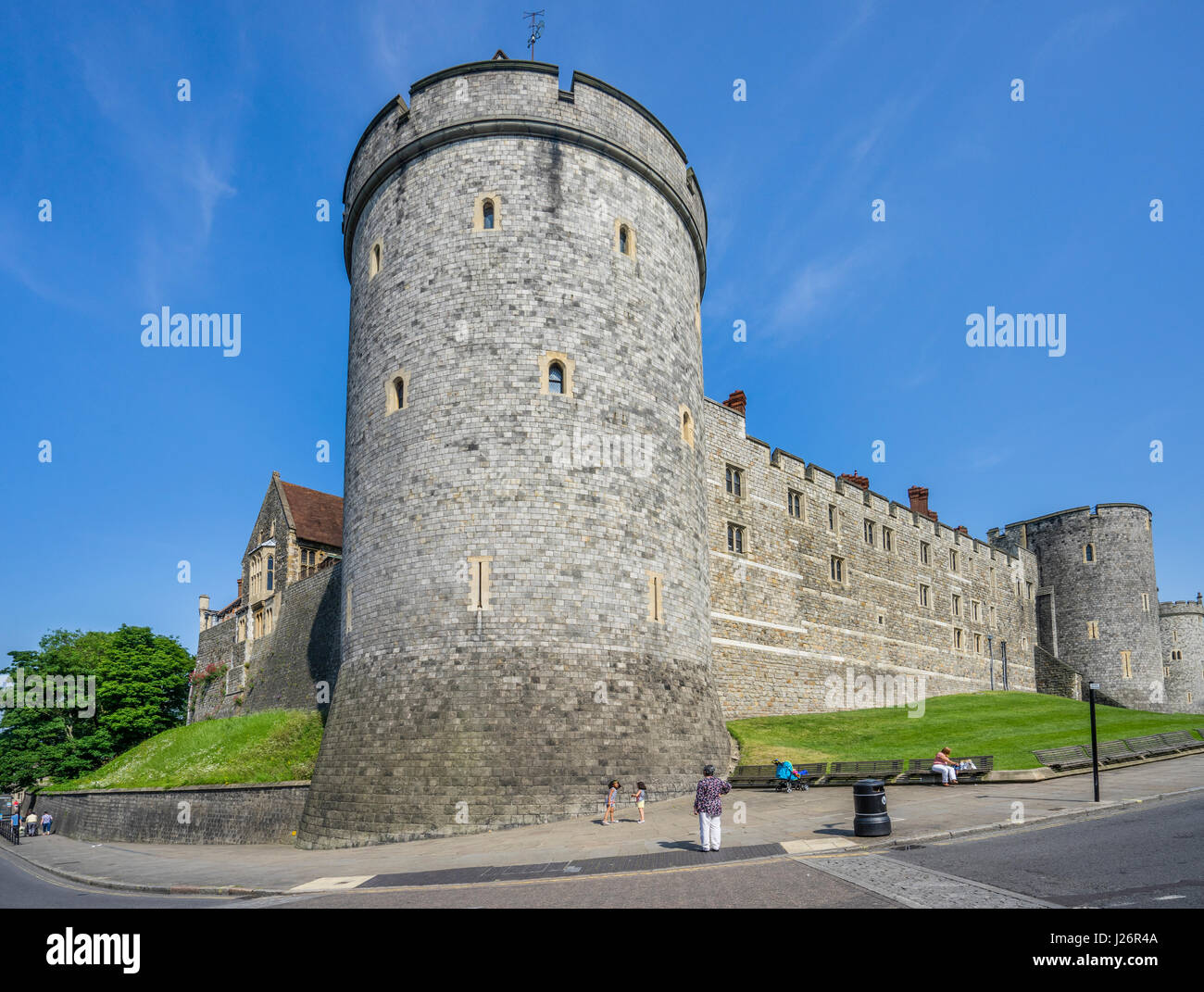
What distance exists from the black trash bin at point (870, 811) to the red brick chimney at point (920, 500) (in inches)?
1451

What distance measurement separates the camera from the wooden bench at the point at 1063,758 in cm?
1941

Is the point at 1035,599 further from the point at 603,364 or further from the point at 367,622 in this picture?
the point at 367,622

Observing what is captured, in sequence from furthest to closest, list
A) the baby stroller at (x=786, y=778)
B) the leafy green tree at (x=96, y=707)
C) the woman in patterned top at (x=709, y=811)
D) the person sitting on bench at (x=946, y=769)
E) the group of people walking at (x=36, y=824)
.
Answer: the leafy green tree at (x=96, y=707), the group of people walking at (x=36, y=824), the baby stroller at (x=786, y=778), the person sitting on bench at (x=946, y=769), the woman in patterned top at (x=709, y=811)

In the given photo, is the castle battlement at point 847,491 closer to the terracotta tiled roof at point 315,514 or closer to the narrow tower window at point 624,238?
the narrow tower window at point 624,238

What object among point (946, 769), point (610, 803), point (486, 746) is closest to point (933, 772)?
point (946, 769)

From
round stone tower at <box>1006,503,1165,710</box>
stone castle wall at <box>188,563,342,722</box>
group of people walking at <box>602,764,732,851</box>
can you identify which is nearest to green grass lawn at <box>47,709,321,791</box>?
stone castle wall at <box>188,563,342,722</box>

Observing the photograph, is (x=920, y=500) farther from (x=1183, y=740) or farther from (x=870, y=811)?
(x=870, y=811)

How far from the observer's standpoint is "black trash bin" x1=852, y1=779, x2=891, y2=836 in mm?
13062

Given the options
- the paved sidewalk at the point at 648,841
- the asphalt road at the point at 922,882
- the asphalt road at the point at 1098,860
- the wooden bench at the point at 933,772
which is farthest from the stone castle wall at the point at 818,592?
the asphalt road at the point at 922,882

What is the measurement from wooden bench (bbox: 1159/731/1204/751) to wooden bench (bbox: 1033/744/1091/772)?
4112mm

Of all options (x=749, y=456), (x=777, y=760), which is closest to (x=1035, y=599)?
(x=749, y=456)

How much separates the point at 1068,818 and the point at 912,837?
3.23m

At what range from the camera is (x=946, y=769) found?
1880cm

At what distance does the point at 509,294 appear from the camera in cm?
2102
